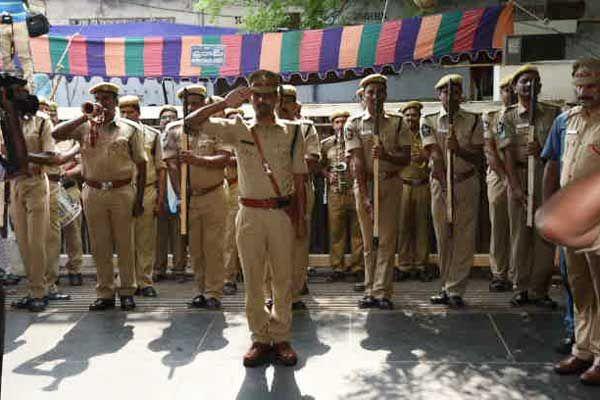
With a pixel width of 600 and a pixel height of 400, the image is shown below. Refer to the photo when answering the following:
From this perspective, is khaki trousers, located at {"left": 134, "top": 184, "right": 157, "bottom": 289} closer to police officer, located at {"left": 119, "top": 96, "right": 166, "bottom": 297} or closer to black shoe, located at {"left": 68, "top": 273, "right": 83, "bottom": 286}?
police officer, located at {"left": 119, "top": 96, "right": 166, "bottom": 297}

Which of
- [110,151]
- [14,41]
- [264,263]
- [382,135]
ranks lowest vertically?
[264,263]

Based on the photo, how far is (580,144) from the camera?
4.86 meters

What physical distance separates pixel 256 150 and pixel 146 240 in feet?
10.5

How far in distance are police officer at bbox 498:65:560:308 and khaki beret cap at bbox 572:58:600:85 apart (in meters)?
1.65

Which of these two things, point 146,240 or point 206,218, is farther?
point 146,240

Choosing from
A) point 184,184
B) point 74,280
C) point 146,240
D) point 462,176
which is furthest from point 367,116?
point 74,280

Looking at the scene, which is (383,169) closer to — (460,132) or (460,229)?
(460,132)

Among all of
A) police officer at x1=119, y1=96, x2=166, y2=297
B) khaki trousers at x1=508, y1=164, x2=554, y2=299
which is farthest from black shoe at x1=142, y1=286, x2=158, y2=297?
khaki trousers at x1=508, y1=164, x2=554, y2=299

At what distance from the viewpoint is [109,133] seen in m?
6.71

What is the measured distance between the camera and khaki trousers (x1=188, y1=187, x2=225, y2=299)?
6945 mm

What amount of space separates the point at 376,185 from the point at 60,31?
11.0m

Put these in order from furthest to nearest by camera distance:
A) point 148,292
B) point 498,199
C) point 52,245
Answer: point 148,292 < point 52,245 < point 498,199

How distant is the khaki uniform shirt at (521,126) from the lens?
666cm

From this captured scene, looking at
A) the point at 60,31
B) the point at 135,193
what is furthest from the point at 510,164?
the point at 60,31
